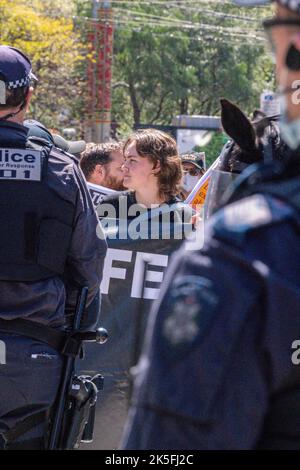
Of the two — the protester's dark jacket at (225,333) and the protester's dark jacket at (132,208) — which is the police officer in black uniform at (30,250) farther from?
Answer: the protester's dark jacket at (225,333)

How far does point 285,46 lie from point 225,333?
46 cm

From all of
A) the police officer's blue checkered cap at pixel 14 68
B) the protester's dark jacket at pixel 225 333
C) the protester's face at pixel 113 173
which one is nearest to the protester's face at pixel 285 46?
the protester's dark jacket at pixel 225 333

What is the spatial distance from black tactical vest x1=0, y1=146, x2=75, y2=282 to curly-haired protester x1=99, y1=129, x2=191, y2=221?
137 cm

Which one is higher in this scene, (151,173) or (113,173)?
(113,173)

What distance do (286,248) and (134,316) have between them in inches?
127

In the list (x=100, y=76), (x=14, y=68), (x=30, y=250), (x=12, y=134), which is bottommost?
(x=30, y=250)

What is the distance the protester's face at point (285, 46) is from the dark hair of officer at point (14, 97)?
2.09m

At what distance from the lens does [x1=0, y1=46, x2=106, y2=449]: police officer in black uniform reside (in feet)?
10.9

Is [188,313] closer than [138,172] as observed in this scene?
Yes

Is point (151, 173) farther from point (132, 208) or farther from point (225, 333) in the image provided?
point (225, 333)

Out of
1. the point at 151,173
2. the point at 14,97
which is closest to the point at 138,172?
the point at 151,173

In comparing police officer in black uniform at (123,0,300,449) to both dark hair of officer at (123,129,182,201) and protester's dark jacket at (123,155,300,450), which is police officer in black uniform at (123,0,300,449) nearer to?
protester's dark jacket at (123,155,300,450)

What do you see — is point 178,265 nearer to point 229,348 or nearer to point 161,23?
point 229,348

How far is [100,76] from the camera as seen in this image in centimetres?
3048
